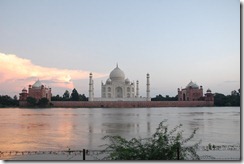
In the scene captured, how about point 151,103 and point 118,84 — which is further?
point 118,84

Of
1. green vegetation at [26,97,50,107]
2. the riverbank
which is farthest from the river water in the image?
the riverbank

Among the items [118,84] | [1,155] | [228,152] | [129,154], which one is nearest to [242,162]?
[129,154]

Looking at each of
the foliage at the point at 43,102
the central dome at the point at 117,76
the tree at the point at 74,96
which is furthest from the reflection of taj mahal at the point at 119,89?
the foliage at the point at 43,102

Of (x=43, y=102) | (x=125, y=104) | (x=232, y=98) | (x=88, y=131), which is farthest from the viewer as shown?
(x=125, y=104)

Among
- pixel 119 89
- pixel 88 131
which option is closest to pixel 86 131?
pixel 88 131


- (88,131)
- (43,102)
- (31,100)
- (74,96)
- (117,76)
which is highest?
(117,76)

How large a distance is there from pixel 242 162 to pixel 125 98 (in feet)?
98.8

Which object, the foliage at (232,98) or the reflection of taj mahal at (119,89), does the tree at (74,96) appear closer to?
the reflection of taj mahal at (119,89)

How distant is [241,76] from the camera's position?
2945 mm

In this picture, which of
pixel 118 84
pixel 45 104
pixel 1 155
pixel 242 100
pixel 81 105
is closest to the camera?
pixel 242 100

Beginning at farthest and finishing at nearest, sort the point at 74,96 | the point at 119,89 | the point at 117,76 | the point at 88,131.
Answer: the point at 119,89, the point at 117,76, the point at 74,96, the point at 88,131

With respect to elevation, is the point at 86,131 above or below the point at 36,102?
below

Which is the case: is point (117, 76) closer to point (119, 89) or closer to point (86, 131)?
point (119, 89)

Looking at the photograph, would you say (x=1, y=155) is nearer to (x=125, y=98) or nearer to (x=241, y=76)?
(x=241, y=76)
